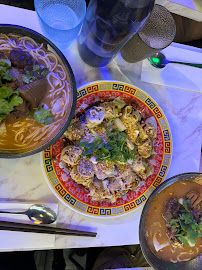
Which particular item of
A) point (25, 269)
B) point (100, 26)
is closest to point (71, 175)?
point (100, 26)

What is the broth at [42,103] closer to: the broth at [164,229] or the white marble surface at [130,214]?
the white marble surface at [130,214]

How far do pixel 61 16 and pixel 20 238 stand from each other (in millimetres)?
1331

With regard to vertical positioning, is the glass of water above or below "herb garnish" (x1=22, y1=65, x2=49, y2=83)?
above

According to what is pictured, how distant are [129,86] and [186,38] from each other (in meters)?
0.98

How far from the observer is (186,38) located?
2242mm

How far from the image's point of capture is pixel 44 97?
1.26 meters

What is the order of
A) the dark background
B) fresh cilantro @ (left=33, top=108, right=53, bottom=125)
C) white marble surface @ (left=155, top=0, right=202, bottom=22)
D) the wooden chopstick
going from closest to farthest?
fresh cilantro @ (left=33, top=108, right=53, bottom=125), the wooden chopstick, white marble surface @ (left=155, top=0, right=202, bottom=22), the dark background

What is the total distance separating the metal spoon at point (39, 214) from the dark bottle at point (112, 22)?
960mm

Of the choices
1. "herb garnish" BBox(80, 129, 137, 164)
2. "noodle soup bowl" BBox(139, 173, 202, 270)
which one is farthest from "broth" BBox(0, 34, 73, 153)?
"noodle soup bowl" BBox(139, 173, 202, 270)

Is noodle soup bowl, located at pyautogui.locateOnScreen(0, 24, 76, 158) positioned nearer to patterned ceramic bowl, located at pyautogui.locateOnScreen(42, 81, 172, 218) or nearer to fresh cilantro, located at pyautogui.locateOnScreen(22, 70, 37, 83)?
fresh cilantro, located at pyautogui.locateOnScreen(22, 70, 37, 83)

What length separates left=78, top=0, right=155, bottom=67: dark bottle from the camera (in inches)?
48.9

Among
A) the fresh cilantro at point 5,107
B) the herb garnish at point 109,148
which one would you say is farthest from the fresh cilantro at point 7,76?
the herb garnish at point 109,148

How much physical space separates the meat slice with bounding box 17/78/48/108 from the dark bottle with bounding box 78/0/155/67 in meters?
0.38

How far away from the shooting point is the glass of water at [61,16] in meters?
1.52
